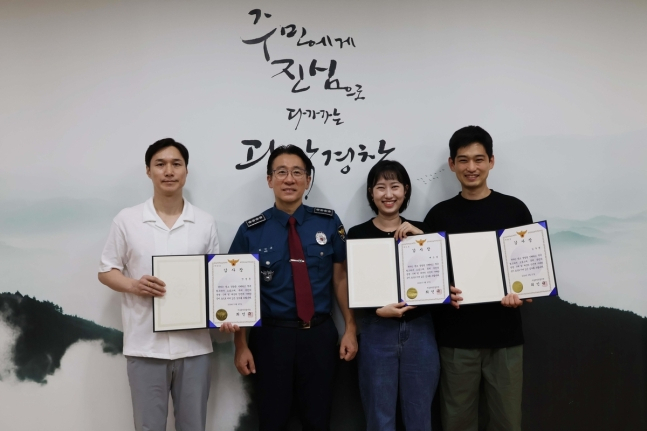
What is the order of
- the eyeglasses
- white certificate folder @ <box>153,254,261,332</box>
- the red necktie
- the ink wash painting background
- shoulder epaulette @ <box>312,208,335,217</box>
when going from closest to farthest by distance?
white certificate folder @ <box>153,254,261,332</box>, the red necktie, the eyeglasses, shoulder epaulette @ <box>312,208,335,217</box>, the ink wash painting background

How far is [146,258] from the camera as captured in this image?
1.96 meters

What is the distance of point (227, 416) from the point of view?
7.55ft

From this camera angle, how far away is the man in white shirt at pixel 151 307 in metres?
1.92

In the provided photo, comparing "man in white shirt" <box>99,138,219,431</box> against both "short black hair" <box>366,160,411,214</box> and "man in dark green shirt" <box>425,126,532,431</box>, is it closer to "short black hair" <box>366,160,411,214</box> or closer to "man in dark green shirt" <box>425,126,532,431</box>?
"short black hair" <box>366,160,411,214</box>

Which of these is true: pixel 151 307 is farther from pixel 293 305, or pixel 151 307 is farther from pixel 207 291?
pixel 293 305

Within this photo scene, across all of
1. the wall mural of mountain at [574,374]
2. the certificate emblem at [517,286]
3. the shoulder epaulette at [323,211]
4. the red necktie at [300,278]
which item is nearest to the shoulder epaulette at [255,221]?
the red necktie at [300,278]

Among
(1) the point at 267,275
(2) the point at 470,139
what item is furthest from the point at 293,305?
(2) the point at 470,139

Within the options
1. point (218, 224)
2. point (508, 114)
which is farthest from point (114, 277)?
point (508, 114)

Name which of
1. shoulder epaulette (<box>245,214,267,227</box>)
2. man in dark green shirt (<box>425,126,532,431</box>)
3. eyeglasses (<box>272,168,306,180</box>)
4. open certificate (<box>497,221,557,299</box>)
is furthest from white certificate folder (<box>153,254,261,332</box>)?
open certificate (<box>497,221,557,299</box>)

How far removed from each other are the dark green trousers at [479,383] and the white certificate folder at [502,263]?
32 centimetres

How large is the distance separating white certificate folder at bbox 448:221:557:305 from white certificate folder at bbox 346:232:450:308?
102 mm

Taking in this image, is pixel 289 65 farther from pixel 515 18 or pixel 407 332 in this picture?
pixel 407 332

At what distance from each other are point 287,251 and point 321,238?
0.19 m

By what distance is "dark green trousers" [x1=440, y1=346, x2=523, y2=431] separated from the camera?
1.99 metres
